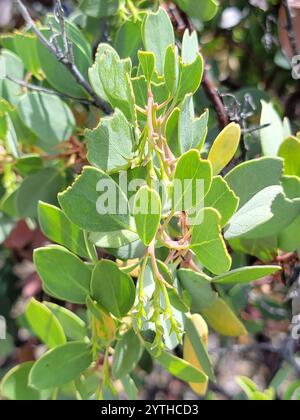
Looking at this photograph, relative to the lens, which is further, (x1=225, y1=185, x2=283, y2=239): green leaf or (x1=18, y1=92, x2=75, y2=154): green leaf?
(x1=18, y1=92, x2=75, y2=154): green leaf

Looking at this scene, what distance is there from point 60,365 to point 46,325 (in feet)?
0.19

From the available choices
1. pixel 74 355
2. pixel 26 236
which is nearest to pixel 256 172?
pixel 74 355

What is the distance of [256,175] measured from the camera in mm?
620

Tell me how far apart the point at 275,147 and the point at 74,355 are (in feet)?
1.09

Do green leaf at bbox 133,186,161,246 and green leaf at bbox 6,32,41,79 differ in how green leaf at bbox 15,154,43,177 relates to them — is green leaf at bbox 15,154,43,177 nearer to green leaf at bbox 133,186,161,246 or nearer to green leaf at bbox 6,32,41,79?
green leaf at bbox 6,32,41,79

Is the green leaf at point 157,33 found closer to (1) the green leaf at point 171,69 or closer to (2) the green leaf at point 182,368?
(1) the green leaf at point 171,69

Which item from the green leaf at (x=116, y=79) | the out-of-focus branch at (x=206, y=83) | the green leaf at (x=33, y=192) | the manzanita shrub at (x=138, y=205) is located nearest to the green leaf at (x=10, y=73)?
the manzanita shrub at (x=138, y=205)

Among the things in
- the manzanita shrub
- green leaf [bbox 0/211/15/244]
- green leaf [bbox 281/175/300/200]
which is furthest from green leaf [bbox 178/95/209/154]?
green leaf [bbox 0/211/15/244]

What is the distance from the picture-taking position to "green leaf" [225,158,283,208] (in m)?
0.62

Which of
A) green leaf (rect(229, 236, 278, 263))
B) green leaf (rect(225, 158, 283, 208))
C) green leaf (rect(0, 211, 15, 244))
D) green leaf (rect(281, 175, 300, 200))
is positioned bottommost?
green leaf (rect(0, 211, 15, 244))

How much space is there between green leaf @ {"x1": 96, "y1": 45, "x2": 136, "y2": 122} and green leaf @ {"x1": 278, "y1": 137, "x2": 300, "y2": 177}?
Answer: 0.71 feet

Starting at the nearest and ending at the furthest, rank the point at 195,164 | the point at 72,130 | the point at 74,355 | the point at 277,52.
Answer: the point at 195,164, the point at 74,355, the point at 72,130, the point at 277,52

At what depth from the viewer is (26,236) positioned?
112 cm

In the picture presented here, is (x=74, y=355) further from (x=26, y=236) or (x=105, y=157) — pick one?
(x=26, y=236)
